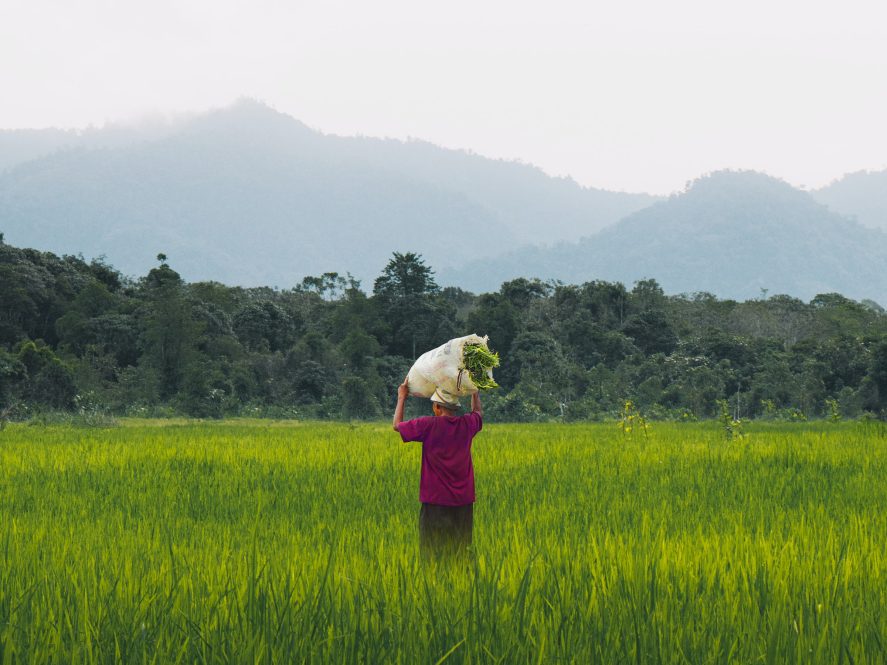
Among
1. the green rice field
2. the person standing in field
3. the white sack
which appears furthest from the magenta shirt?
the green rice field

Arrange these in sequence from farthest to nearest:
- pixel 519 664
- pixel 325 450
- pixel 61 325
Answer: pixel 61 325 → pixel 325 450 → pixel 519 664

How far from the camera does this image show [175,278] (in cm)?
2917

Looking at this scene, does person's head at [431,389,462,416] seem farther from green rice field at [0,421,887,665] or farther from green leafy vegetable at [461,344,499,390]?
green rice field at [0,421,887,665]

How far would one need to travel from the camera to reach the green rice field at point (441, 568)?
2.90 metres

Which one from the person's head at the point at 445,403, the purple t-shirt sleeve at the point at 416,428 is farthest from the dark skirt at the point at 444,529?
the person's head at the point at 445,403

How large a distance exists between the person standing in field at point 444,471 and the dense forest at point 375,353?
1729 centimetres

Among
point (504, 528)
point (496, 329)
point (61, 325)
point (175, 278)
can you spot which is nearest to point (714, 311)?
point (496, 329)

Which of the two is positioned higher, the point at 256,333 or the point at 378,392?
the point at 256,333

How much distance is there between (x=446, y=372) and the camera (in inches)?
158

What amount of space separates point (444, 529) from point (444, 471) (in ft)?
0.98

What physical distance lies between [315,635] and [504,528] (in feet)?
9.78

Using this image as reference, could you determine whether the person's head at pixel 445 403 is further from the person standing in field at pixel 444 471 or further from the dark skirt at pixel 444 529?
the dark skirt at pixel 444 529

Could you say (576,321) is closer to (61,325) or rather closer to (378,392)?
(378,392)

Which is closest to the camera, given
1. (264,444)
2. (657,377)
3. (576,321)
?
(264,444)
